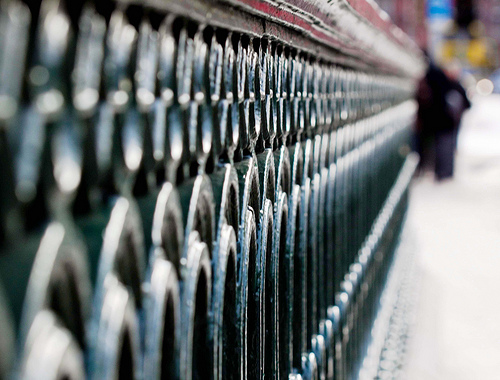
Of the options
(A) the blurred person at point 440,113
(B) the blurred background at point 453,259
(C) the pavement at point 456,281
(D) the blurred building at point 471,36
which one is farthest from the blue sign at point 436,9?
(C) the pavement at point 456,281

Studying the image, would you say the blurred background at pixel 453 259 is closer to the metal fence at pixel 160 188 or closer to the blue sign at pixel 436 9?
the blue sign at pixel 436 9

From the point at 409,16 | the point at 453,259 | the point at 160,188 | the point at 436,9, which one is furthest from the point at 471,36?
the point at 160,188

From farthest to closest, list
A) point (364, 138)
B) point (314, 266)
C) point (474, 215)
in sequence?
1. point (474, 215)
2. point (364, 138)
3. point (314, 266)

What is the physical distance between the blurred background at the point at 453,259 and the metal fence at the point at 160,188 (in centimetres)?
160

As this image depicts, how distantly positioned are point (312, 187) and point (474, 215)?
536 centimetres

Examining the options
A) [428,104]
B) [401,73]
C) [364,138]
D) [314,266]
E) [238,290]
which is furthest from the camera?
[428,104]

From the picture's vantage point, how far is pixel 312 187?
1177 millimetres

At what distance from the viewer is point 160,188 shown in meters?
0.51

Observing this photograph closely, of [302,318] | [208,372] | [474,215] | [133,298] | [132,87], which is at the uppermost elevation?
[132,87]

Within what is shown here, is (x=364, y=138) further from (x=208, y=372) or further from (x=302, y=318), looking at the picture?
(x=208, y=372)

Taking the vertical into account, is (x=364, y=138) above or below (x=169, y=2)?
below

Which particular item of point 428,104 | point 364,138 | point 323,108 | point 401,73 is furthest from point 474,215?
point 323,108

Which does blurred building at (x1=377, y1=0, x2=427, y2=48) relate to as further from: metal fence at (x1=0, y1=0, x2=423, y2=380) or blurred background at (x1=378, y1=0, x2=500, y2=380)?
metal fence at (x1=0, y1=0, x2=423, y2=380)

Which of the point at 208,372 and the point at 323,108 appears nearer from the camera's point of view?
the point at 208,372
